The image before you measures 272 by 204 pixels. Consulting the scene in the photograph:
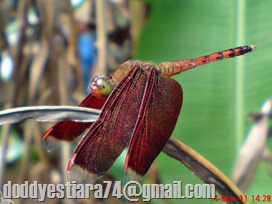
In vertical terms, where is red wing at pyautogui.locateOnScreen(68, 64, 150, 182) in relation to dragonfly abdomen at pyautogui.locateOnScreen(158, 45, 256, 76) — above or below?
below

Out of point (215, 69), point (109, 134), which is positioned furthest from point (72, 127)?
point (215, 69)

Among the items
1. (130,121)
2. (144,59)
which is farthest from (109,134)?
(144,59)

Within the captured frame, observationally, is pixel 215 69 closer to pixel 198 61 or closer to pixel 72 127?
pixel 198 61

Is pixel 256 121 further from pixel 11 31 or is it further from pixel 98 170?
pixel 11 31

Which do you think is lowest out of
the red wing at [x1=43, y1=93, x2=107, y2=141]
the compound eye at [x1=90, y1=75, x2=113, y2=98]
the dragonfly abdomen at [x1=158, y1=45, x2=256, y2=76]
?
the red wing at [x1=43, y1=93, x2=107, y2=141]

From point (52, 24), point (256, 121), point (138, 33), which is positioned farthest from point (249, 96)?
point (52, 24)

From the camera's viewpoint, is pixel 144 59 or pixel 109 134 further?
pixel 144 59
